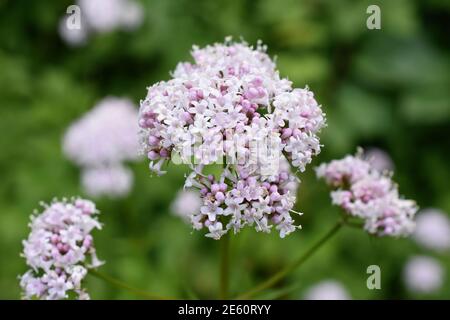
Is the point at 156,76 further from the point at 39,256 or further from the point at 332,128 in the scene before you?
the point at 39,256

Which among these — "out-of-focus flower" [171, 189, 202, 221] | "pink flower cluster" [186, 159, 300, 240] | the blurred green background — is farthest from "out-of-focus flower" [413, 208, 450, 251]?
"pink flower cluster" [186, 159, 300, 240]

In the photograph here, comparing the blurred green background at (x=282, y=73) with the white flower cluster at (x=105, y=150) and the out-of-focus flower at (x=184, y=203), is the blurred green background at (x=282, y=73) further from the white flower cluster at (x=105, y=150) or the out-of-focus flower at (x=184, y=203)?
the white flower cluster at (x=105, y=150)

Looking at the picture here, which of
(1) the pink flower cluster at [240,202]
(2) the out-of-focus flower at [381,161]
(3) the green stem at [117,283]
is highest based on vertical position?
(2) the out-of-focus flower at [381,161]

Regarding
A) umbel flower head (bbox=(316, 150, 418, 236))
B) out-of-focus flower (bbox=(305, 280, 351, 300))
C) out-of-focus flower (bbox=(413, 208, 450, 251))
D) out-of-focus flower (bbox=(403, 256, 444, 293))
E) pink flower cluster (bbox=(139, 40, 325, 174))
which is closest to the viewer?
pink flower cluster (bbox=(139, 40, 325, 174))

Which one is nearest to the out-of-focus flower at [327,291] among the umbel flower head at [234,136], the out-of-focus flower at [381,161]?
the out-of-focus flower at [381,161]

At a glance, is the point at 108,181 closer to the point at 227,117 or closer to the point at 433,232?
the point at 227,117

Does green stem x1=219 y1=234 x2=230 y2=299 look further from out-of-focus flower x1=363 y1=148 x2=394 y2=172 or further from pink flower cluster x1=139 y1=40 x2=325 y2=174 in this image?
out-of-focus flower x1=363 y1=148 x2=394 y2=172

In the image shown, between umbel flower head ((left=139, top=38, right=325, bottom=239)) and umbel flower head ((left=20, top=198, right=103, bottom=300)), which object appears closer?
umbel flower head ((left=139, top=38, right=325, bottom=239))
